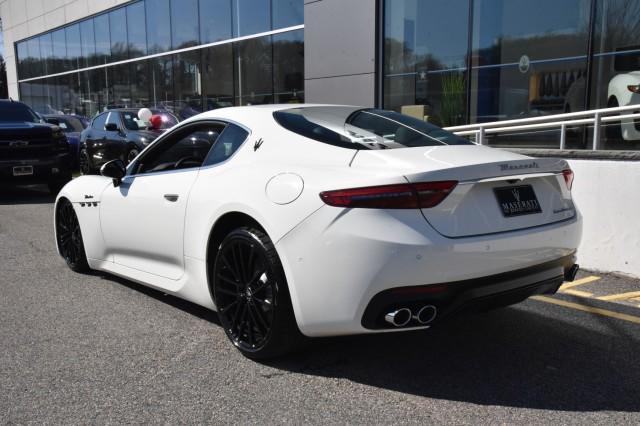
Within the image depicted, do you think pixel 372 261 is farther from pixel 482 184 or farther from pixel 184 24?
pixel 184 24

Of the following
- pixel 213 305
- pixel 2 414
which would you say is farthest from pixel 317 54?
pixel 2 414

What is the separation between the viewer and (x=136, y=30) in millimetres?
23016

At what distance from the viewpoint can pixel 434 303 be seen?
3.00 meters

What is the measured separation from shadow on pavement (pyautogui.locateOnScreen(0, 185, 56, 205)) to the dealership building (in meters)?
6.41

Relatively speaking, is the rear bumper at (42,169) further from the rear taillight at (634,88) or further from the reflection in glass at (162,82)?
the rear taillight at (634,88)

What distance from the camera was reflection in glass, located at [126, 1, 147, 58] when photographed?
22500 millimetres

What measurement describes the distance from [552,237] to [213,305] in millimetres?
2126

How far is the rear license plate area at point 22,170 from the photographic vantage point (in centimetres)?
1112

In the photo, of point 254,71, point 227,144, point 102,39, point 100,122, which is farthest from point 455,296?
point 102,39

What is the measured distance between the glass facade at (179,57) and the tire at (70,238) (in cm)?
1040

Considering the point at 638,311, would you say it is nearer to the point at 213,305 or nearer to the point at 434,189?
the point at 434,189

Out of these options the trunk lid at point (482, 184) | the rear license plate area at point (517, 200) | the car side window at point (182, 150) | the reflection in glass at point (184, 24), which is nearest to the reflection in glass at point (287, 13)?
the reflection in glass at point (184, 24)

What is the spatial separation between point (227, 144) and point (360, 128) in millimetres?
914

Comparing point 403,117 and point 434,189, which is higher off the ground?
point 403,117
